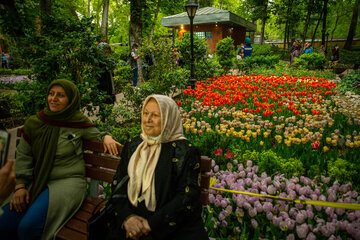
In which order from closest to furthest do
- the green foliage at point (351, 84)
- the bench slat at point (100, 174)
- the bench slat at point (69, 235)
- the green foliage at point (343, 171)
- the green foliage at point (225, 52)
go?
the bench slat at point (69, 235) < the bench slat at point (100, 174) < the green foliage at point (343, 171) < the green foliage at point (351, 84) < the green foliage at point (225, 52)

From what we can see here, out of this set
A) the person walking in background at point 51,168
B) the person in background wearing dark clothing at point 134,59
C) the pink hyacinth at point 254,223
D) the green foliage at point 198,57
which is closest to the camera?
the person walking in background at point 51,168

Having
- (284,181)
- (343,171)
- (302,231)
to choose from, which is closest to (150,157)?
(302,231)

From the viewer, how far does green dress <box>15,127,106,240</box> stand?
6.61 ft

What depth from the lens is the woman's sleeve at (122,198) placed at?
174 cm

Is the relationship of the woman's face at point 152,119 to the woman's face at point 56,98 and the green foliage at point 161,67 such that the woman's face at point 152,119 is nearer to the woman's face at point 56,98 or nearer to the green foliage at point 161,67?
the woman's face at point 56,98

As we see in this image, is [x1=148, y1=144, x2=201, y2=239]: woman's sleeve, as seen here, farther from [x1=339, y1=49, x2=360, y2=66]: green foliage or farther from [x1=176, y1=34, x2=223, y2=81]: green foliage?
[x1=339, y1=49, x2=360, y2=66]: green foliage

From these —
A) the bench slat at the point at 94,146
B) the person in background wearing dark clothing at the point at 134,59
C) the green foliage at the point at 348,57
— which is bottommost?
the bench slat at the point at 94,146

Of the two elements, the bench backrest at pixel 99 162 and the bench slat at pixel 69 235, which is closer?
the bench slat at pixel 69 235

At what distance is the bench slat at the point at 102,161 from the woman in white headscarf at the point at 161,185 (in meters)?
0.47

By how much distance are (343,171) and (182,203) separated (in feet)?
6.97

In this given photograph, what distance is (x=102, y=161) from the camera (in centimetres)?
234

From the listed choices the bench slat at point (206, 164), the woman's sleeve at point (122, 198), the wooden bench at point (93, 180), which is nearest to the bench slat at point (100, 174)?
the wooden bench at point (93, 180)

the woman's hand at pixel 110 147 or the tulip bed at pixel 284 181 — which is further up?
the woman's hand at pixel 110 147

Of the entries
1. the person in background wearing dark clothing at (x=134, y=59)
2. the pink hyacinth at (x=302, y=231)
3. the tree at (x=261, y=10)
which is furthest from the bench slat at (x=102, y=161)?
the tree at (x=261, y=10)
